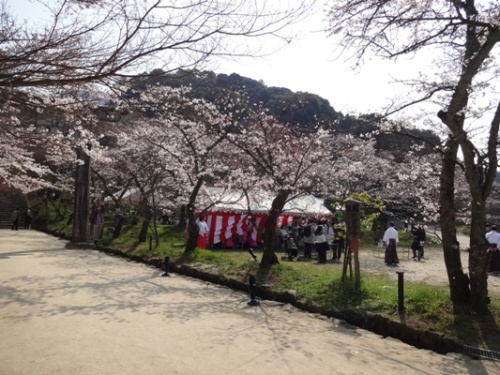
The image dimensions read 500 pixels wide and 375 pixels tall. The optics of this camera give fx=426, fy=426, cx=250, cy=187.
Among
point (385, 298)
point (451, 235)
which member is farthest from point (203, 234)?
A: point (451, 235)

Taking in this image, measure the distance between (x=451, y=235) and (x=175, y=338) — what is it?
4764 mm

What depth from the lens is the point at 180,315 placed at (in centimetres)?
709

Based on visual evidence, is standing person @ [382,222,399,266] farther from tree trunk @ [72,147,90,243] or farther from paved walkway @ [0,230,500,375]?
tree trunk @ [72,147,90,243]

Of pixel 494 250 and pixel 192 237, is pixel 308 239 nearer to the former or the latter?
pixel 192 237

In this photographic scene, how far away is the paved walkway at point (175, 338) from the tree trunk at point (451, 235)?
59.8 inches

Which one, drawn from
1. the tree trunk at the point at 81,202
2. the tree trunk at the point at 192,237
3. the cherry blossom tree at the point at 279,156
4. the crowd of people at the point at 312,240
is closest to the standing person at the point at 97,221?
the tree trunk at the point at 81,202

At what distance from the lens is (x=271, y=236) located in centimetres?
1109

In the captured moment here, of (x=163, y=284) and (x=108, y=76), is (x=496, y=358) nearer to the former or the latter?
(x=108, y=76)

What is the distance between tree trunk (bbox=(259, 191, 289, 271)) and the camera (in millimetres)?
10898

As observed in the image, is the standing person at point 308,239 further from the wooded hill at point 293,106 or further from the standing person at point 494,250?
the standing person at point 494,250

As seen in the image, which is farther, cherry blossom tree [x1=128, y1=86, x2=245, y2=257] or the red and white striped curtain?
the red and white striped curtain

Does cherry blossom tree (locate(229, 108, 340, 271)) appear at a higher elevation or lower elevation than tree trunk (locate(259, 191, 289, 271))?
higher

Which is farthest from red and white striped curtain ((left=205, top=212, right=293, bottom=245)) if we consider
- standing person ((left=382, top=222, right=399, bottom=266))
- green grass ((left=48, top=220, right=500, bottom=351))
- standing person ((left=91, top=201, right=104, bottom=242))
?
green grass ((left=48, top=220, right=500, bottom=351))

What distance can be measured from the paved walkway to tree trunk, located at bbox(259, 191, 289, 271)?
62.6 inches
